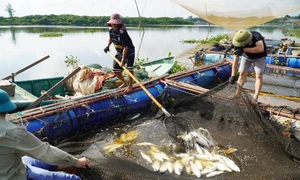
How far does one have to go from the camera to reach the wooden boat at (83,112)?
4.93 metres

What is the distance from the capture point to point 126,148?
5250 millimetres

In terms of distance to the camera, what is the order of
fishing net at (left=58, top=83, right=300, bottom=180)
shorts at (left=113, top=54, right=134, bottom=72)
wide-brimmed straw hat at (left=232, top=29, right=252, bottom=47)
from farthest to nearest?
shorts at (left=113, top=54, right=134, bottom=72) < wide-brimmed straw hat at (left=232, top=29, right=252, bottom=47) < fishing net at (left=58, top=83, right=300, bottom=180)

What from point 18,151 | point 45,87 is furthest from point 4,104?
point 45,87

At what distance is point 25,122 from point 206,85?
6.78 meters

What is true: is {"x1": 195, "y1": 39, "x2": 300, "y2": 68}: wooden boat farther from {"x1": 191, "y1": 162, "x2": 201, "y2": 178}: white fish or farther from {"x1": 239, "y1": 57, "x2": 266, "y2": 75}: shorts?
{"x1": 191, "y1": 162, "x2": 201, "y2": 178}: white fish

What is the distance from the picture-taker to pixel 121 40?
6707 millimetres

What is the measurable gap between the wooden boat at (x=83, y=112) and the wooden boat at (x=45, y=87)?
0.81 metres

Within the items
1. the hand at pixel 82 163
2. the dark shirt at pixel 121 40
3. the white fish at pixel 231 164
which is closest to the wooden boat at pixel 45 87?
the dark shirt at pixel 121 40

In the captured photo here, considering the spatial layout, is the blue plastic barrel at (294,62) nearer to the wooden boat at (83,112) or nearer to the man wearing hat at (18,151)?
the wooden boat at (83,112)

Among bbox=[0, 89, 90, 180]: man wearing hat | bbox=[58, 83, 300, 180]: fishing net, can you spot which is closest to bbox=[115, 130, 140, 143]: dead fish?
bbox=[58, 83, 300, 180]: fishing net

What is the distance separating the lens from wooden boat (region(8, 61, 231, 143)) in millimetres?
4934

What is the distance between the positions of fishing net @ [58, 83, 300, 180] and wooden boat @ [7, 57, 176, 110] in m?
1.54

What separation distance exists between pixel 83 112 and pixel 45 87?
2.84 meters

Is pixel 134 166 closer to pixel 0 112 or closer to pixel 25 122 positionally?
pixel 0 112
